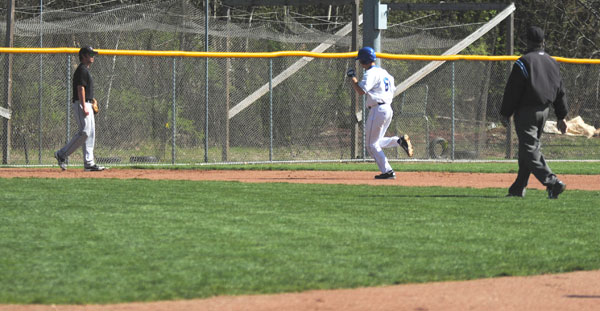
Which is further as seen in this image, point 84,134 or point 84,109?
point 84,134

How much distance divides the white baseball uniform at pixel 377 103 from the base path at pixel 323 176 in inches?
18.8

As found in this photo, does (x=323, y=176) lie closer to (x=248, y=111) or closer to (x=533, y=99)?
(x=248, y=111)

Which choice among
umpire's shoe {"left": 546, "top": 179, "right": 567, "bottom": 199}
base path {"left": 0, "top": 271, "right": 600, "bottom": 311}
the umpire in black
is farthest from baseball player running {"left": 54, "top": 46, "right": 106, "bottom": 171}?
base path {"left": 0, "top": 271, "right": 600, "bottom": 311}

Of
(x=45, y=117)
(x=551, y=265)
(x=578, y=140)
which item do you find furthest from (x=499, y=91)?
(x=551, y=265)

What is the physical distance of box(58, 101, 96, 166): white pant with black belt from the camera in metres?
14.4

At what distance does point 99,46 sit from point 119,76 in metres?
3.23

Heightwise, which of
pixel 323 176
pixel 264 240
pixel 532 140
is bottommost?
pixel 264 240

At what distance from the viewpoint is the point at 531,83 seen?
406 inches

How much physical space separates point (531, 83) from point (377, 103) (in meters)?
3.27

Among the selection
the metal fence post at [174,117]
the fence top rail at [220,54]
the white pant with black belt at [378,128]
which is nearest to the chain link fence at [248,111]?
the metal fence post at [174,117]

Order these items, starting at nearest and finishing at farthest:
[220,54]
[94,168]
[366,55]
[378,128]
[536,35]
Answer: [536,35] → [366,55] → [378,128] → [94,168] → [220,54]

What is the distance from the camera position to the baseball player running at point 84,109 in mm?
14219

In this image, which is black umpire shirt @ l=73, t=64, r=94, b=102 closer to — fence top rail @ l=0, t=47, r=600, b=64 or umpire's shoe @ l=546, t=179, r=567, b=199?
fence top rail @ l=0, t=47, r=600, b=64

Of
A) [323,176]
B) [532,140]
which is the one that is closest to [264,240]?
[532,140]
